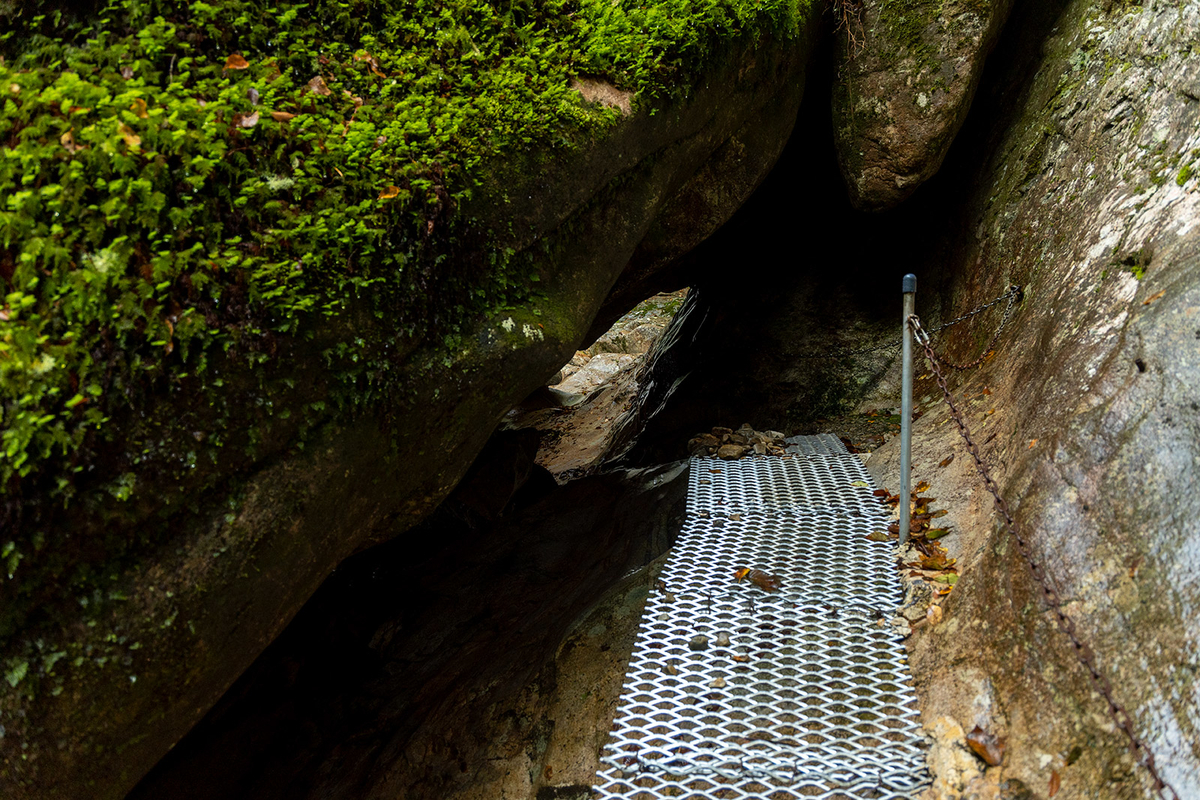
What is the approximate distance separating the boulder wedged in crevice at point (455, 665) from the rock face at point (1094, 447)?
1.93 meters

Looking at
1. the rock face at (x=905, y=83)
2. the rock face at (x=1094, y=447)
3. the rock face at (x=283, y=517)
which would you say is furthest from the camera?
the rock face at (x=905, y=83)

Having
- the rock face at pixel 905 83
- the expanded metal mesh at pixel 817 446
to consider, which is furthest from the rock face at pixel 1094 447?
the expanded metal mesh at pixel 817 446

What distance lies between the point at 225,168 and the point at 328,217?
473 mm

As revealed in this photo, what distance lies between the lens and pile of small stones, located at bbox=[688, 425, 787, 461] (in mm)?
7215

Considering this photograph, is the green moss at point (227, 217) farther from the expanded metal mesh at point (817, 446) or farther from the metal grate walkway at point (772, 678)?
the expanded metal mesh at point (817, 446)

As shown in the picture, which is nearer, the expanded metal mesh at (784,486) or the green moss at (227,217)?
the green moss at (227,217)

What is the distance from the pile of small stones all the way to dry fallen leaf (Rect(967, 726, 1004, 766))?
4.07 metres

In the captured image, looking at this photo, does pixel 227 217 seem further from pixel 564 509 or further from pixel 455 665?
pixel 564 509

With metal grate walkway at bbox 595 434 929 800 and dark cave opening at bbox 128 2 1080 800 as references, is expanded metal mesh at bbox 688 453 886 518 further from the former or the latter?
dark cave opening at bbox 128 2 1080 800

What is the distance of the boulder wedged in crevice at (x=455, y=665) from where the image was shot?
4.13m

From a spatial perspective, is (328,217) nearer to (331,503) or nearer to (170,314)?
(170,314)

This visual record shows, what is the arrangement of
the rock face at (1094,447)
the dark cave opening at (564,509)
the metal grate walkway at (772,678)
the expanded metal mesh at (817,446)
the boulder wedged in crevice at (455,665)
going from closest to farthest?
the rock face at (1094,447), the metal grate walkway at (772,678), the boulder wedged in crevice at (455,665), the dark cave opening at (564,509), the expanded metal mesh at (817,446)

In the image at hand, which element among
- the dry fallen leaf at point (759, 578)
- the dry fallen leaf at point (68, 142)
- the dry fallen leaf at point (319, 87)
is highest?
the dry fallen leaf at point (319, 87)

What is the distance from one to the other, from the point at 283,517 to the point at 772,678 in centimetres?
262
